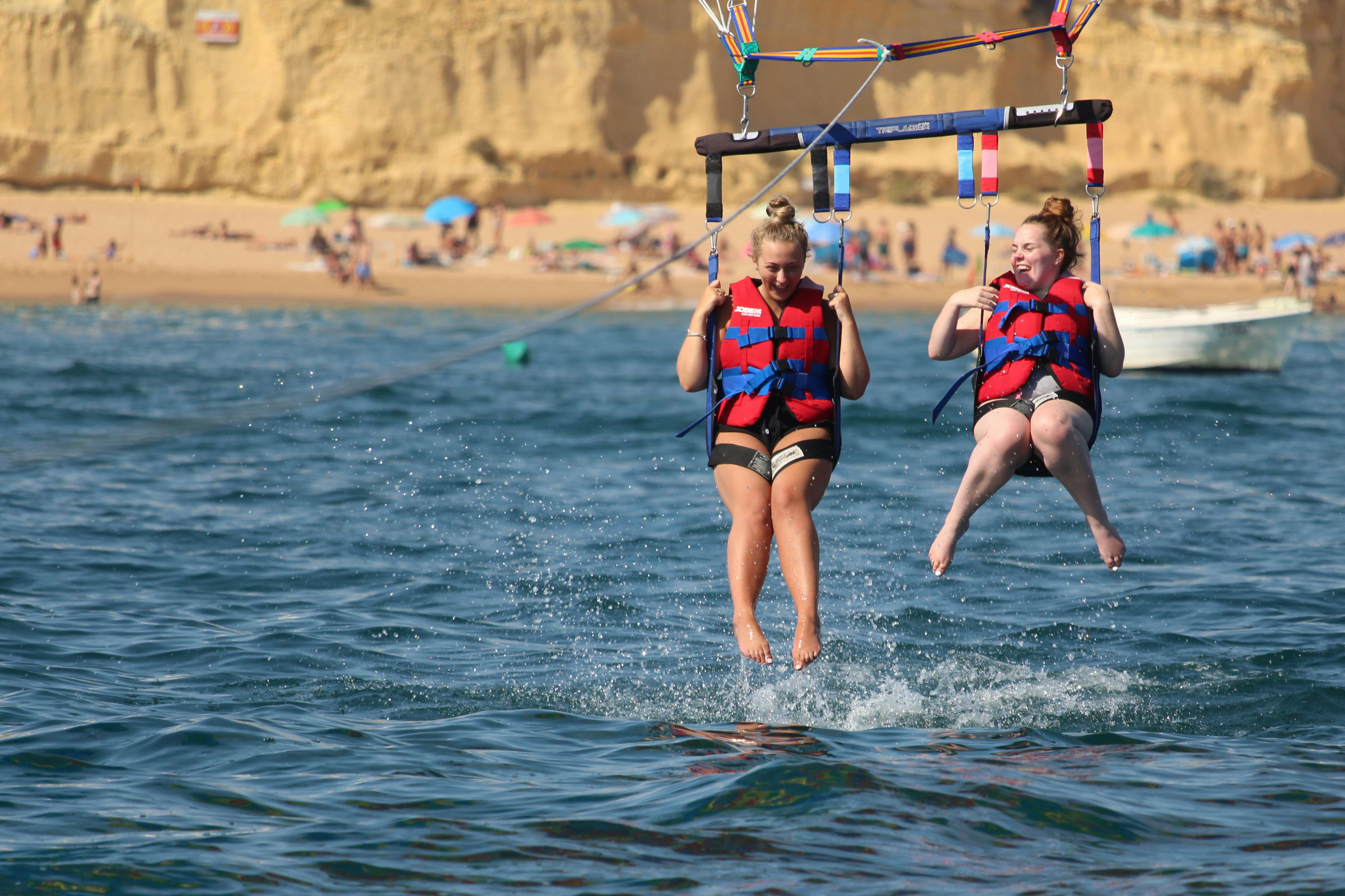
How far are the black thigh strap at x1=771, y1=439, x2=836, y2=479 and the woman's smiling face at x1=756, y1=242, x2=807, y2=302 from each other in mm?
710

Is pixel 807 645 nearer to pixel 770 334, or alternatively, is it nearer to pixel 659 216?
pixel 770 334

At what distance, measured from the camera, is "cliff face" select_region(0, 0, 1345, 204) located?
42344 mm

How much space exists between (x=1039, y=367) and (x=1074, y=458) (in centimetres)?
48

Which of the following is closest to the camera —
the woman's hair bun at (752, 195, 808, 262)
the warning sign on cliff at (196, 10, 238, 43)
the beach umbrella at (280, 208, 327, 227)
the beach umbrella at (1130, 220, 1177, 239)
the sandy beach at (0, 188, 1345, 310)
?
the woman's hair bun at (752, 195, 808, 262)

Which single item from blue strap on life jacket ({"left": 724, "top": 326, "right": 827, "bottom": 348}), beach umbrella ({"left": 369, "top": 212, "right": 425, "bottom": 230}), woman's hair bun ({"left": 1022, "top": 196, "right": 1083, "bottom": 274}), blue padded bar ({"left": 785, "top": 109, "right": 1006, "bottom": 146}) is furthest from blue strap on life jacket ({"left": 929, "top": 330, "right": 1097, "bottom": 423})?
beach umbrella ({"left": 369, "top": 212, "right": 425, "bottom": 230})

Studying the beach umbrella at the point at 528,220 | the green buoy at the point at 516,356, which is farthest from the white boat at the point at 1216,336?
the beach umbrella at the point at 528,220

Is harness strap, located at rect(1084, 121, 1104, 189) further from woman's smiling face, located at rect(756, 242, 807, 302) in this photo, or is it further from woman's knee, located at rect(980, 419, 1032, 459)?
woman's smiling face, located at rect(756, 242, 807, 302)

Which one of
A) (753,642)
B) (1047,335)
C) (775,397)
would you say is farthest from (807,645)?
(1047,335)

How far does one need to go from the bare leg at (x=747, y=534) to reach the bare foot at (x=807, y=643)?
0.23 metres

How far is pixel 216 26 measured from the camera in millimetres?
43406

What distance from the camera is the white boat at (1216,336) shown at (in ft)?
72.1

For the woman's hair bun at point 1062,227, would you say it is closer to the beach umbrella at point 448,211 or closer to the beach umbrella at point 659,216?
the beach umbrella at point 448,211

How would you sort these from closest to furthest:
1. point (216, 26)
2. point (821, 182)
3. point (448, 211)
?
point (821, 182) < point (448, 211) < point (216, 26)

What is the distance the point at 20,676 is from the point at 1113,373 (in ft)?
18.9
